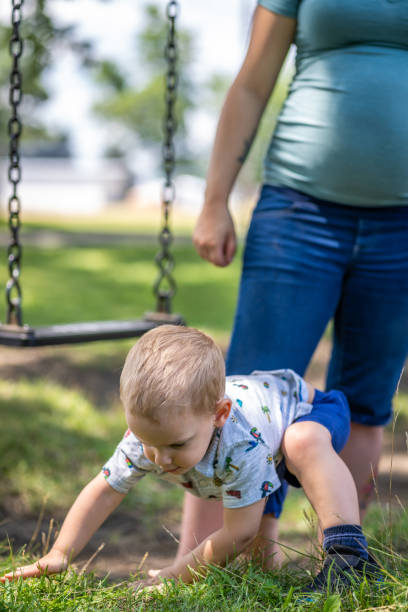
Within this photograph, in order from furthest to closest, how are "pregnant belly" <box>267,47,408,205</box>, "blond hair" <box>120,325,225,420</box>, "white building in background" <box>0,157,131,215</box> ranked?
"white building in background" <box>0,157,131,215</box>
"pregnant belly" <box>267,47,408,205</box>
"blond hair" <box>120,325,225,420</box>

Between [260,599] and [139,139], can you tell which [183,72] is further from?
[260,599]

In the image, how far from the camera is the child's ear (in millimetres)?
1589

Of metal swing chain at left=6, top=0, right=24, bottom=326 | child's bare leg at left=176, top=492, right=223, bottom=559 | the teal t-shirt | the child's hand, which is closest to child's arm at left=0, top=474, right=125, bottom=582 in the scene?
the child's hand

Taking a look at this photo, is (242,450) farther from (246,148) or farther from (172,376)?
(246,148)

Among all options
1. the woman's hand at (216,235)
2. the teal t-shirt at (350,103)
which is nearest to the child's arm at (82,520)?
the woman's hand at (216,235)

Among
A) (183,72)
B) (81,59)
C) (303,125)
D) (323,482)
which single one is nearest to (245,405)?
(323,482)

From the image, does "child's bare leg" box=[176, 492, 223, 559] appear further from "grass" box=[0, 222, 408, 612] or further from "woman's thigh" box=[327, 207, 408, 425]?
"woman's thigh" box=[327, 207, 408, 425]

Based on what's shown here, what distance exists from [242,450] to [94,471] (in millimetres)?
1765

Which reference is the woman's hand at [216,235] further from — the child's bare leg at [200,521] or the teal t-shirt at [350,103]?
the child's bare leg at [200,521]

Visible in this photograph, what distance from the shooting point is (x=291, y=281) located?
6.24 ft

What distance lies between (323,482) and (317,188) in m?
0.76

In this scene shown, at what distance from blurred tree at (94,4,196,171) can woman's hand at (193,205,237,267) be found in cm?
2637

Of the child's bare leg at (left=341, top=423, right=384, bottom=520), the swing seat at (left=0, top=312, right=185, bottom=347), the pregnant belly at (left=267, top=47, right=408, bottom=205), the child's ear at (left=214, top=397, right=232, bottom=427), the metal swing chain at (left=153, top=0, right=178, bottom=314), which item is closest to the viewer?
the child's ear at (left=214, top=397, right=232, bottom=427)

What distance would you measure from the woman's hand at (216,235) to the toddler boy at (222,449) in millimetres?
373
